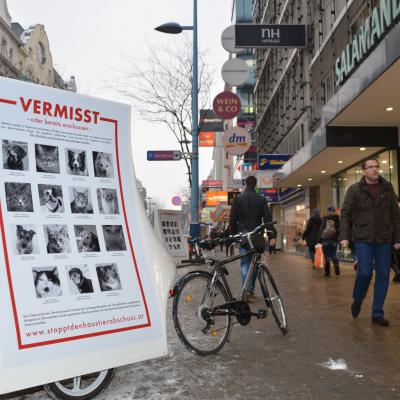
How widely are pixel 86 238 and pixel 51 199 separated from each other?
1.08 feet

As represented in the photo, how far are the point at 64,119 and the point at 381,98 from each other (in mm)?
9811

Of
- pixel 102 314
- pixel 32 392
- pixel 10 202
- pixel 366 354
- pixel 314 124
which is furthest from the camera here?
pixel 314 124

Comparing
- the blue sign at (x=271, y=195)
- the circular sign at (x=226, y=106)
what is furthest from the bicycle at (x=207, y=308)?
the blue sign at (x=271, y=195)

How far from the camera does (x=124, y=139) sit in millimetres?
3785

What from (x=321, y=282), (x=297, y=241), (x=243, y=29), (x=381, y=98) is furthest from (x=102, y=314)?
(x=297, y=241)

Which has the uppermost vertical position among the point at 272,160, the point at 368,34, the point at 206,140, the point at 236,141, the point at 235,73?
the point at 206,140

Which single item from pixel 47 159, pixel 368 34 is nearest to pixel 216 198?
pixel 368 34

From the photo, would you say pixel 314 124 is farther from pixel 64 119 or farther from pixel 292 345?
pixel 64 119

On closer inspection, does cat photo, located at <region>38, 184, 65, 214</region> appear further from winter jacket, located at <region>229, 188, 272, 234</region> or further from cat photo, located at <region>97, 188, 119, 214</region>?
winter jacket, located at <region>229, 188, 272, 234</region>

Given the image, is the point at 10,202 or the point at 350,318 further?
the point at 350,318

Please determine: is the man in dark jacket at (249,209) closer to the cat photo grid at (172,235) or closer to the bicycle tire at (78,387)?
the cat photo grid at (172,235)

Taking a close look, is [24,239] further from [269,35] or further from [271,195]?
[271,195]

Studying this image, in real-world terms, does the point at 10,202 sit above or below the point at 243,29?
below

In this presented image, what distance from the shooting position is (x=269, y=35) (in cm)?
1798
